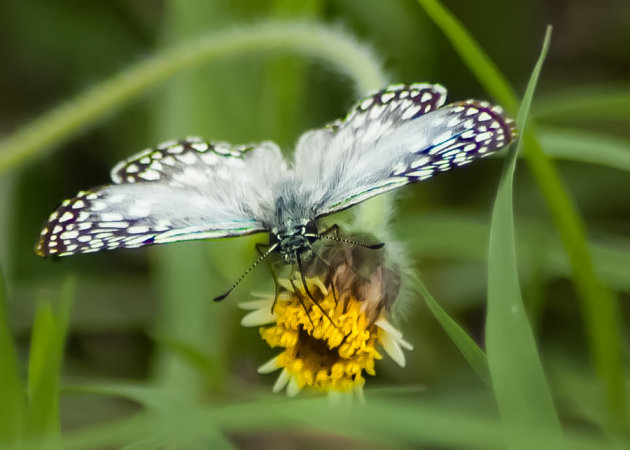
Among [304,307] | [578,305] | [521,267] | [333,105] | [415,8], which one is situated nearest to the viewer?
[304,307]

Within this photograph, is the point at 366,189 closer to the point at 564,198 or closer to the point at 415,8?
the point at 564,198

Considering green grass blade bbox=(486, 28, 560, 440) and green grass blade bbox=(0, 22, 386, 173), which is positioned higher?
green grass blade bbox=(0, 22, 386, 173)

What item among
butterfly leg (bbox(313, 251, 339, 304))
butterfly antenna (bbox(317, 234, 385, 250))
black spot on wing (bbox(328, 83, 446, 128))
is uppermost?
black spot on wing (bbox(328, 83, 446, 128))

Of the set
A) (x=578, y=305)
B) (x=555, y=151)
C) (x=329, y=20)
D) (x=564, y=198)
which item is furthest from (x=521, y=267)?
(x=329, y=20)

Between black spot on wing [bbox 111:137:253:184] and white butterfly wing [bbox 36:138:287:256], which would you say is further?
black spot on wing [bbox 111:137:253:184]

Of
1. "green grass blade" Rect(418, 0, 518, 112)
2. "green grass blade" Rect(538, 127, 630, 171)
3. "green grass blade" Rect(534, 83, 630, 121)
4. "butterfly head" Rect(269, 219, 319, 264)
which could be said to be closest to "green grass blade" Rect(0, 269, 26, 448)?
"butterfly head" Rect(269, 219, 319, 264)

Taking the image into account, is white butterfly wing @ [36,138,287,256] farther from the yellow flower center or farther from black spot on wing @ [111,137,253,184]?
the yellow flower center

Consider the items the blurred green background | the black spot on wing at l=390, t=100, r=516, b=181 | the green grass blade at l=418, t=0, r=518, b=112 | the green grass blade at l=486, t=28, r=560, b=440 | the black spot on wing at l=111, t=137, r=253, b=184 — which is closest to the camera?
the green grass blade at l=486, t=28, r=560, b=440
